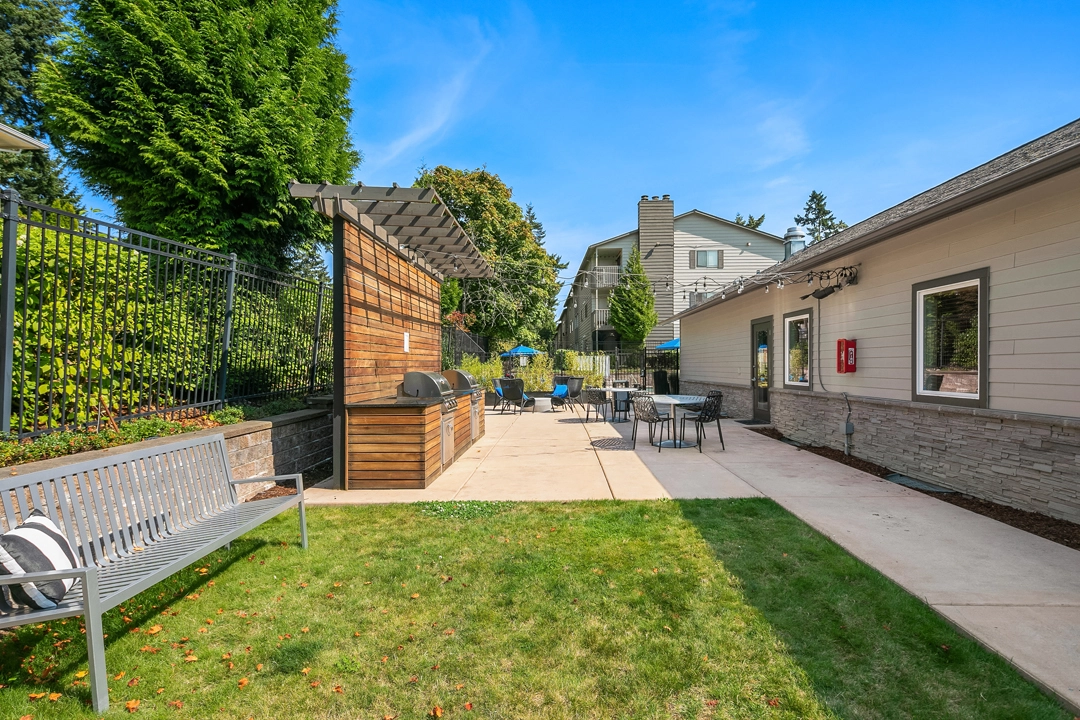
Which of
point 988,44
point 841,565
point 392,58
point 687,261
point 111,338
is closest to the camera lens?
point 841,565

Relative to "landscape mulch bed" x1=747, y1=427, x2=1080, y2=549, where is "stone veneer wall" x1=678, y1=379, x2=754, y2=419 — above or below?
above

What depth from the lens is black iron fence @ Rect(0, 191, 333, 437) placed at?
324 centimetres

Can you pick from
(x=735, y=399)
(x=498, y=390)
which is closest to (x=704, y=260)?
(x=735, y=399)

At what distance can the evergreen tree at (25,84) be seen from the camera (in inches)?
517

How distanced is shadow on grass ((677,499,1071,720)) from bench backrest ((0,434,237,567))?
3475 mm

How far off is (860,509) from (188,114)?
9.91m

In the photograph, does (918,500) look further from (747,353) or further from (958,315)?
(747,353)

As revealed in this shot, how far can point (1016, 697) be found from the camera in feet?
6.34

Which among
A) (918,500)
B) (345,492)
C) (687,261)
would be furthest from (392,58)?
(687,261)

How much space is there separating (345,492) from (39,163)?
17.1 meters

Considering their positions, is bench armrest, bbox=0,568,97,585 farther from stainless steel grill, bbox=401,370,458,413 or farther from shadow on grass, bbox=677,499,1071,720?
stainless steel grill, bbox=401,370,458,413

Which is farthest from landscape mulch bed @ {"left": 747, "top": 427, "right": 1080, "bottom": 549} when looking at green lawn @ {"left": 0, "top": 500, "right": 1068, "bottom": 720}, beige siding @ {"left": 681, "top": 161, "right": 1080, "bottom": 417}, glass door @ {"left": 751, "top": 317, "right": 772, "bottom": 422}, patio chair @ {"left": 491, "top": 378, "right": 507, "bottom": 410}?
patio chair @ {"left": 491, "top": 378, "right": 507, "bottom": 410}

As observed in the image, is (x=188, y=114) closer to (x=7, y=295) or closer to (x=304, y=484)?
(x=7, y=295)

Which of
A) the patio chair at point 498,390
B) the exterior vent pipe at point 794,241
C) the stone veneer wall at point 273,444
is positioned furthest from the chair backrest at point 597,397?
the exterior vent pipe at point 794,241
